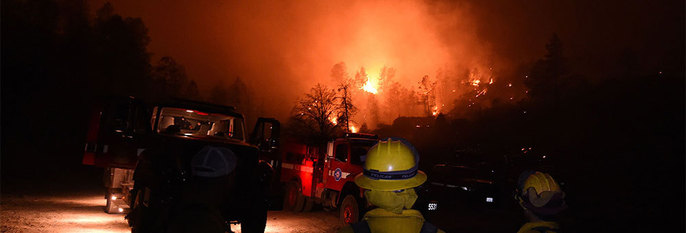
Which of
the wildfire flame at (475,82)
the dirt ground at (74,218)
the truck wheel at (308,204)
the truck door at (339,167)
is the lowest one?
the dirt ground at (74,218)

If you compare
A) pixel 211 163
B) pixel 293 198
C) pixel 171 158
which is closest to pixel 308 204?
pixel 293 198

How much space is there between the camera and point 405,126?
107688mm

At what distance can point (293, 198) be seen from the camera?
1526cm

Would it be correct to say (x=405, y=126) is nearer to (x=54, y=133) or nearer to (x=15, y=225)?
(x=54, y=133)

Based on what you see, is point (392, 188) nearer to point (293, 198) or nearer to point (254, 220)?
point (254, 220)

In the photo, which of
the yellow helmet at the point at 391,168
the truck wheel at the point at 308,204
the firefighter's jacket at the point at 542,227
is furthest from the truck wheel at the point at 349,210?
the yellow helmet at the point at 391,168

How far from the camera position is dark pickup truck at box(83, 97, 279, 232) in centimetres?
467

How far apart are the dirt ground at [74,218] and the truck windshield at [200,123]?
7.33 ft

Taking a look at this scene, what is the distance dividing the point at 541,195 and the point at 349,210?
873 centimetres

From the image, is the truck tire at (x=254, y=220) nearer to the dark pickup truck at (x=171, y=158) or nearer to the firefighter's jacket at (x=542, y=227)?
the dark pickup truck at (x=171, y=158)

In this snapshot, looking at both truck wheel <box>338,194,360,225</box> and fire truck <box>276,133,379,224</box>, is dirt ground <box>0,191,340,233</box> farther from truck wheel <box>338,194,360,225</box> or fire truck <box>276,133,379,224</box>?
fire truck <box>276,133,379,224</box>

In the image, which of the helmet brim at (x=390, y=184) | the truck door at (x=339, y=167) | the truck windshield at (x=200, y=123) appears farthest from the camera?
the truck door at (x=339, y=167)

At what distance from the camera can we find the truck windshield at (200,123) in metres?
9.53

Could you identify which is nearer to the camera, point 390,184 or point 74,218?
point 390,184
